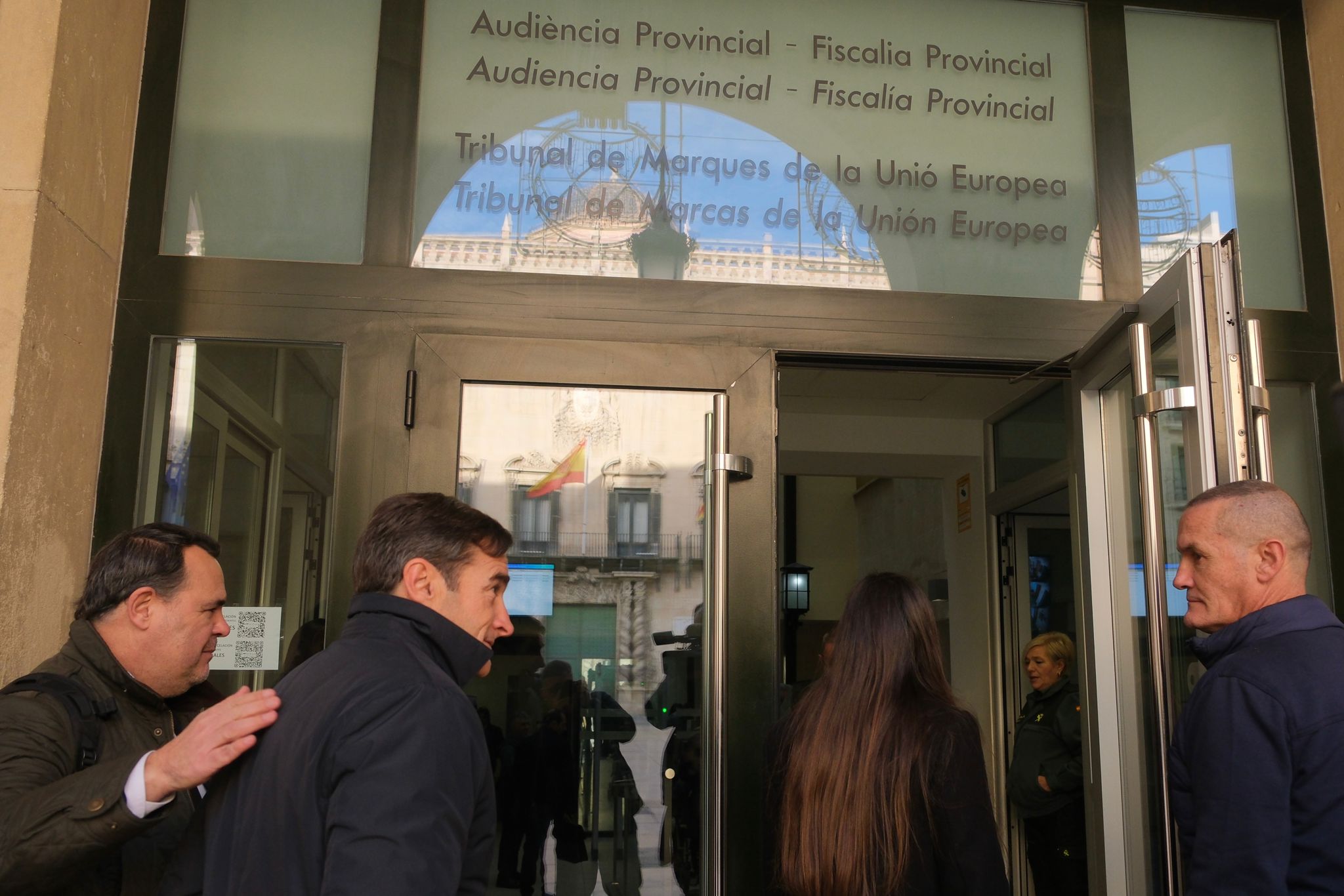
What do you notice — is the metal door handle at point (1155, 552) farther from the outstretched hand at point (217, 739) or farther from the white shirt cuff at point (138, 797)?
the white shirt cuff at point (138, 797)

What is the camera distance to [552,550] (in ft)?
11.0

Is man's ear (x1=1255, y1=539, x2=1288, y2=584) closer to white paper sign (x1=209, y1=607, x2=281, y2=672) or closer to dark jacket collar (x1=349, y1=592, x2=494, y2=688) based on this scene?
dark jacket collar (x1=349, y1=592, x2=494, y2=688)

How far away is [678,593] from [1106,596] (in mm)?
1179

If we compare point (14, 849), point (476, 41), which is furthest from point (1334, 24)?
point (14, 849)

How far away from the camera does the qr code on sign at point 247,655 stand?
10.6 ft

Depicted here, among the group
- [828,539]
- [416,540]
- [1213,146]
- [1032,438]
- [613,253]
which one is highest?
[1213,146]

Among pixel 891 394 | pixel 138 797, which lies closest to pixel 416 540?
pixel 138 797

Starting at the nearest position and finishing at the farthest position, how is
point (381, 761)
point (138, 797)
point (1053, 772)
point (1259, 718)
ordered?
1. point (381, 761)
2. point (138, 797)
3. point (1259, 718)
4. point (1053, 772)

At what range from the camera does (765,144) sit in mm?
3719

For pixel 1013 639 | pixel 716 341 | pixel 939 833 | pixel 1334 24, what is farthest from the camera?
pixel 1013 639

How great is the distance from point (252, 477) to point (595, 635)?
105cm

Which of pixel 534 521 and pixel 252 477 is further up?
pixel 252 477

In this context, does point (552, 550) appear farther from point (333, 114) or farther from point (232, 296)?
point (333, 114)

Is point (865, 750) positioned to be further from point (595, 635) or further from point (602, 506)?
point (602, 506)
